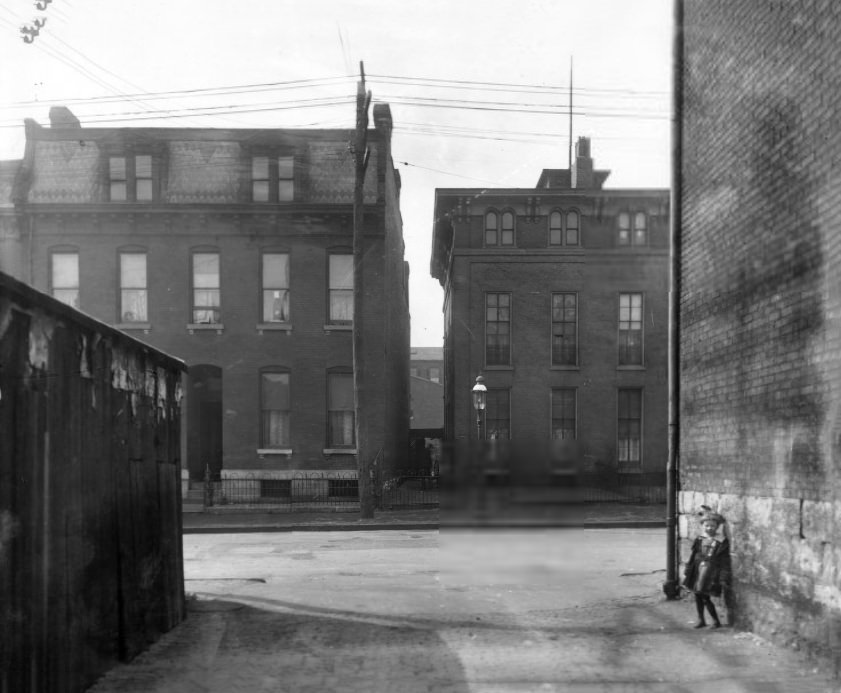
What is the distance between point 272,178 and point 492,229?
8349 millimetres

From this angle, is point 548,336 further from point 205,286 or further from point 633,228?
point 633,228

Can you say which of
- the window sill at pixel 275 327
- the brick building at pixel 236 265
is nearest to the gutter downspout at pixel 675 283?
the brick building at pixel 236 265

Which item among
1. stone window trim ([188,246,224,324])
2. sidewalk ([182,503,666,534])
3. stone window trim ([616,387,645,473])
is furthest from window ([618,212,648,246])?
stone window trim ([616,387,645,473])

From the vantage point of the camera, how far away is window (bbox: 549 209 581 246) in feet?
94.9

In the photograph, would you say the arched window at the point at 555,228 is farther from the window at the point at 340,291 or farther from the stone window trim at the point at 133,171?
the stone window trim at the point at 133,171

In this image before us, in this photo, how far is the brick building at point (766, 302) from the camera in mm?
7137

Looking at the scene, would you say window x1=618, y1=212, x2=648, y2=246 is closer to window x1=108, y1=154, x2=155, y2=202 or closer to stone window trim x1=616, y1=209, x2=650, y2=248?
stone window trim x1=616, y1=209, x2=650, y2=248

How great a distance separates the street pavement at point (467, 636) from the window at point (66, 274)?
15.1 metres

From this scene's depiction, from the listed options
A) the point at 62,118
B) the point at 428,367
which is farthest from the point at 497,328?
the point at 428,367

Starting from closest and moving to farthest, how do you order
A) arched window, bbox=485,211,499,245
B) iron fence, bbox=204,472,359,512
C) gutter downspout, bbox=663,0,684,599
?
gutter downspout, bbox=663,0,684,599 → iron fence, bbox=204,472,359,512 → arched window, bbox=485,211,499,245

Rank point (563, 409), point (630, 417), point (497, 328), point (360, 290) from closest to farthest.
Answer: point (360, 290), point (630, 417), point (563, 409), point (497, 328)

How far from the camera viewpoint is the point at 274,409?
25.2 m

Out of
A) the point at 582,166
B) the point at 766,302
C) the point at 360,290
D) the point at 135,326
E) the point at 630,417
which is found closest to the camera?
the point at 766,302

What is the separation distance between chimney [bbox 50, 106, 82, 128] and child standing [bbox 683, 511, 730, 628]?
80.9 feet
